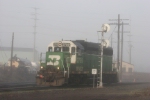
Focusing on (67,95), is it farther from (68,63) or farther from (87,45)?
(87,45)

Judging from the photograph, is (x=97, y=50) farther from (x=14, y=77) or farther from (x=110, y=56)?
(x=14, y=77)

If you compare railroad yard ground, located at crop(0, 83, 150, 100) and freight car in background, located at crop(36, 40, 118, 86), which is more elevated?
freight car in background, located at crop(36, 40, 118, 86)

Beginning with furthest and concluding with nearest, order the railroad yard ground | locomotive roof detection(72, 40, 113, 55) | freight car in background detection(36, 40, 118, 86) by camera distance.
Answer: locomotive roof detection(72, 40, 113, 55) < freight car in background detection(36, 40, 118, 86) < the railroad yard ground

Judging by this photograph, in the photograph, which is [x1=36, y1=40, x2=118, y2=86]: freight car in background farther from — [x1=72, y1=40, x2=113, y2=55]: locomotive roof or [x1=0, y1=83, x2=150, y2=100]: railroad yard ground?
[x1=0, y1=83, x2=150, y2=100]: railroad yard ground

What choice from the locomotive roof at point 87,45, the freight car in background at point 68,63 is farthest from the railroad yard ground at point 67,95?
the locomotive roof at point 87,45

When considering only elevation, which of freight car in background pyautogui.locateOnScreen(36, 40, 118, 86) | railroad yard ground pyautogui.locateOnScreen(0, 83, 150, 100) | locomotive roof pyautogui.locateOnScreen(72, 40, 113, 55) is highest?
locomotive roof pyautogui.locateOnScreen(72, 40, 113, 55)

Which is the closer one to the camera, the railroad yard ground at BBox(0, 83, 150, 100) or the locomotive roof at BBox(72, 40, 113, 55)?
the railroad yard ground at BBox(0, 83, 150, 100)

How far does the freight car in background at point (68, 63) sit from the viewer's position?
28984mm

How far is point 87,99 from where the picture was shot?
63.2ft

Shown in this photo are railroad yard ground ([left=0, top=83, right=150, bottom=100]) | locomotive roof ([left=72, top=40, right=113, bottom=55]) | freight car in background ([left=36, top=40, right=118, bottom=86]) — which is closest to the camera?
railroad yard ground ([left=0, top=83, right=150, bottom=100])

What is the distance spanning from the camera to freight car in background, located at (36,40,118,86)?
28984 mm

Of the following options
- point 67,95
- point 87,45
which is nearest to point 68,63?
point 87,45

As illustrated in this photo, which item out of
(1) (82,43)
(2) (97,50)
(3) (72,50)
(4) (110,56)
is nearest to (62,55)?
(3) (72,50)

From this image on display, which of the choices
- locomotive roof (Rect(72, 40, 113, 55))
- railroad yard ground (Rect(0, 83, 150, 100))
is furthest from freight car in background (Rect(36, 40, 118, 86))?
railroad yard ground (Rect(0, 83, 150, 100))
